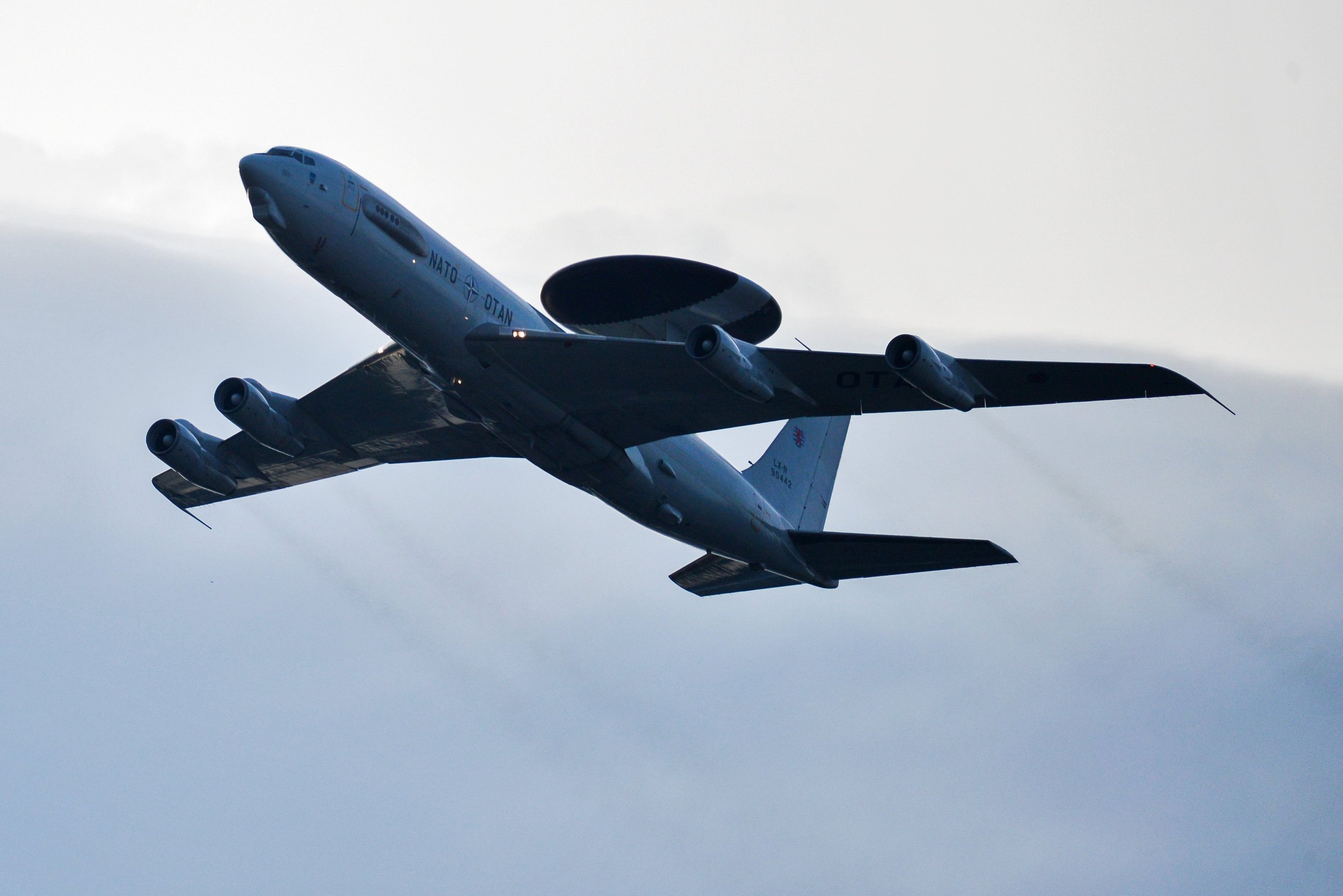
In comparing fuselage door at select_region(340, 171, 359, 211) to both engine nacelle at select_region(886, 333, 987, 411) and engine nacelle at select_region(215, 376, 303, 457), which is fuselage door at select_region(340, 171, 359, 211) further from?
engine nacelle at select_region(886, 333, 987, 411)

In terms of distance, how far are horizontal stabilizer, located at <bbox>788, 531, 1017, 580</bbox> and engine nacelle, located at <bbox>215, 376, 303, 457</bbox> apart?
17.1 metres

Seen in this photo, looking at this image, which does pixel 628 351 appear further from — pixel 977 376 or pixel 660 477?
pixel 977 376

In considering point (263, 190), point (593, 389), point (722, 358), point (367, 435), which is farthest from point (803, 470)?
point (263, 190)

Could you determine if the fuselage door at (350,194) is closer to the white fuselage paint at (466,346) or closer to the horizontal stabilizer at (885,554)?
the white fuselage paint at (466,346)

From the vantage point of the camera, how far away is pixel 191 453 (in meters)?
47.3

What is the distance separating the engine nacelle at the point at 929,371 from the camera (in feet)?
112

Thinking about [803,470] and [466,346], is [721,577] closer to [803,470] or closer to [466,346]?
[803,470]

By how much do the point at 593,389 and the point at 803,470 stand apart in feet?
50.5

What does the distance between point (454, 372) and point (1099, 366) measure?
17.6 metres

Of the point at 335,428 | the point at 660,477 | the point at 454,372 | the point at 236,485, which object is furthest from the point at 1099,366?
the point at 236,485

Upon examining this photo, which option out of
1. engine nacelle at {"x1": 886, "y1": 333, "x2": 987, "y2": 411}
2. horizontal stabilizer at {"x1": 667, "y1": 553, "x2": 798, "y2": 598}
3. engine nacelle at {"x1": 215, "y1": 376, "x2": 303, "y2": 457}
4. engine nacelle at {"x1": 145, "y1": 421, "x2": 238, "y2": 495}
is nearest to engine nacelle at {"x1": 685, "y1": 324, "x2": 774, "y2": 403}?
engine nacelle at {"x1": 886, "y1": 333, "x2": 987, "y2": 411}

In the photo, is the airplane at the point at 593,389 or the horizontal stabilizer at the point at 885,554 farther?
the horizontal stabilizer at the point at 885,554

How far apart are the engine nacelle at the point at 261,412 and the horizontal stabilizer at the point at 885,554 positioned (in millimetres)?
17127

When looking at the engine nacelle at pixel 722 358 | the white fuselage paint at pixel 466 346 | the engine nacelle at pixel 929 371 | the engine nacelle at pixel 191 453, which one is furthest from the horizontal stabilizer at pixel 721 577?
the engine nacelle at pixel 191 453
